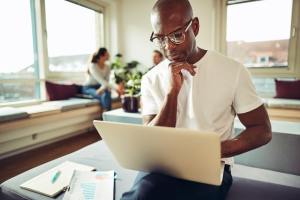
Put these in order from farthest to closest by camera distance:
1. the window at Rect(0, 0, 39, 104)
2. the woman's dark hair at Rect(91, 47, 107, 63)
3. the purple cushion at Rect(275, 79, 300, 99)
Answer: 1. the woman's dark hair at Rect(91, 47, 107, 63)
2. the purple cushion at Rect(275, 79, 300, 99)
3. the window at Rect(0, 0, 39, 104)

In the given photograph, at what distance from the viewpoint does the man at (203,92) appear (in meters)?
0.80

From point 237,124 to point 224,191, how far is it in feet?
2.44

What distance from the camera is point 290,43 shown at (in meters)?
3.31

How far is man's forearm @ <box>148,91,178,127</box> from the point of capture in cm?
89

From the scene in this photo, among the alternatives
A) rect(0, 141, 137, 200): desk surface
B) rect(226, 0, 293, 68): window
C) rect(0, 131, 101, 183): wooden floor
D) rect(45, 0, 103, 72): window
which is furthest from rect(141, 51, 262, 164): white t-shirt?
rect(45, 0, 103, 72): window

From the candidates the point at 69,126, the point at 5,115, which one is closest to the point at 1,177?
the point at 5,115

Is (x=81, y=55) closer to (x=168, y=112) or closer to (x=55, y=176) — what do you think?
(x=55, y=176)

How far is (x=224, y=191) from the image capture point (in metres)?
0.87

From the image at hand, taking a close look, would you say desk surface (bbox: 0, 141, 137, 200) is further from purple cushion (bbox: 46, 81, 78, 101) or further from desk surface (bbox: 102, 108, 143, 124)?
purple cushion (bbox: 46, 81, 78, 101)

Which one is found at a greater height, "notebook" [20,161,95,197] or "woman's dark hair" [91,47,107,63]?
"woman's dark hair" [91,47,107,63]

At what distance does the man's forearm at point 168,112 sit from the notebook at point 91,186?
32 cm

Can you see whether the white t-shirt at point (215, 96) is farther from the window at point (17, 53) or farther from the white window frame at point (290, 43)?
the white window frame at point (290, 43)

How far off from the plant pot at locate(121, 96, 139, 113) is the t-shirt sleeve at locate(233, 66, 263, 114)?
1.48 m

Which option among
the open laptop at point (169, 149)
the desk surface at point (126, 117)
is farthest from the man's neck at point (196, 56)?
the desk surface at point (126, 117)
